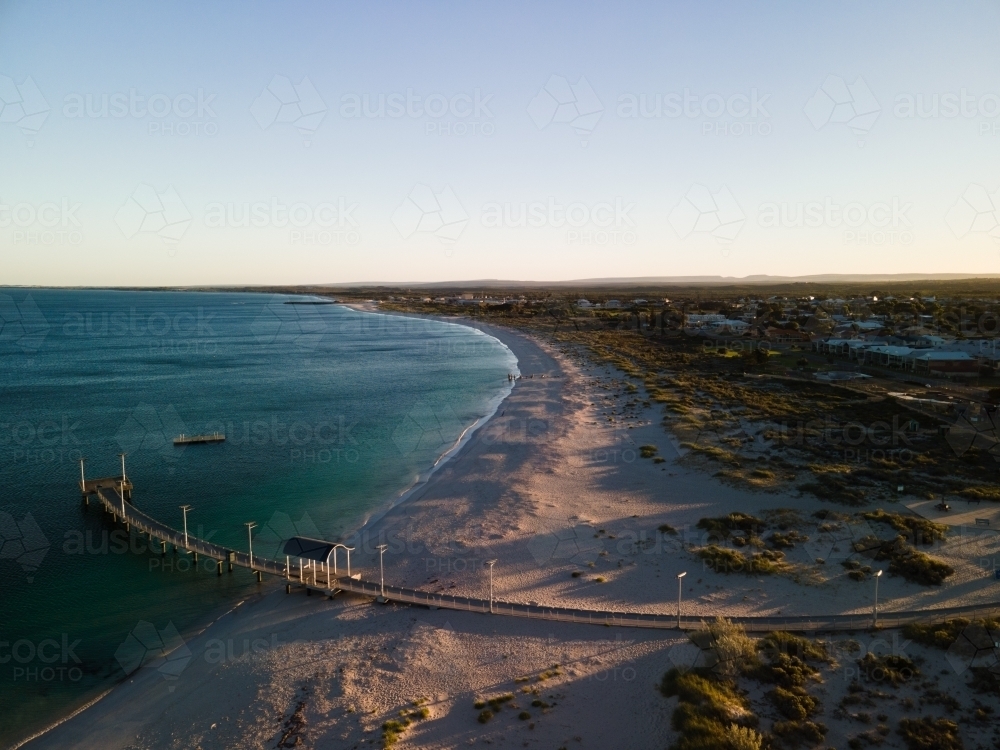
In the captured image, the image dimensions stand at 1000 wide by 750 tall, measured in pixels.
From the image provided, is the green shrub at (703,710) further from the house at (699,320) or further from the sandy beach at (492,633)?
the house at (699,320)

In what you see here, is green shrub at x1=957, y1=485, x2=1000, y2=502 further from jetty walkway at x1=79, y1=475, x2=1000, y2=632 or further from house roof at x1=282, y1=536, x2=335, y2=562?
house roof at x1=282, y1=536, x2=335, y2=562

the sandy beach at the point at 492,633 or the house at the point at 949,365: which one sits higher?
the house at the point at 949,365

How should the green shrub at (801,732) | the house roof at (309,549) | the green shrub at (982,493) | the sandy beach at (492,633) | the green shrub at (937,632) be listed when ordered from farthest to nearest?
the green shrub at (982,493) → the house roof at (309,549) → the green shrub at (937,632) → the sandy beach at (492,633) → the green shrub at (801,732)

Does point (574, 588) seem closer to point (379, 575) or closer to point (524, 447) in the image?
point (379, 575)

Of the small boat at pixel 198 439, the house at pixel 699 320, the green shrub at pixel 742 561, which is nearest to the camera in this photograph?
the green shrub at pixel 742 561

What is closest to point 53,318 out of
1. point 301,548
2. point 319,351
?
point 319,351

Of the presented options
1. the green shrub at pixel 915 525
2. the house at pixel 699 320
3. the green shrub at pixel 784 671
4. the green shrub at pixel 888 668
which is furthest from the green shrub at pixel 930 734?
the house at pixel 699 320

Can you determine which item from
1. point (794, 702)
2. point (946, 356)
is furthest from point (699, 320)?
point (794, 702)
